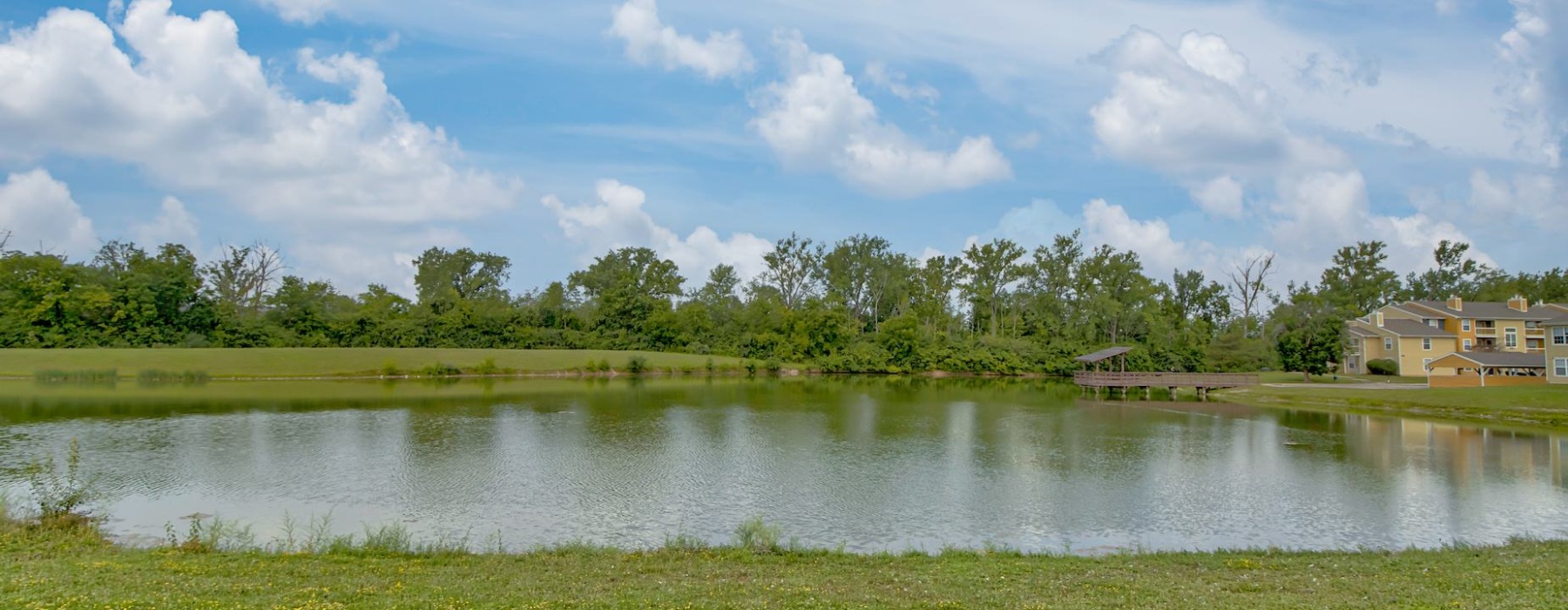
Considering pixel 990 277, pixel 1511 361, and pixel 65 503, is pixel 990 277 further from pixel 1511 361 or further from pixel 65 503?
pixel 65 503

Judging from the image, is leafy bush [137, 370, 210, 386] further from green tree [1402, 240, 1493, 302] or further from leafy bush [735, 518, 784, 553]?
green tree [1402, 240, 1493, 302]

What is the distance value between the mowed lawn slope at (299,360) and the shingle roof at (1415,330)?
56.5m

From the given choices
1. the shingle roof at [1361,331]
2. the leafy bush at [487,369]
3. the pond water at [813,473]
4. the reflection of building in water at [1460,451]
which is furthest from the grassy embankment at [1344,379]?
the leafy bush at [487,369]

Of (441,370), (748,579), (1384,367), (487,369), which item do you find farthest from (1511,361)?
(441,370)

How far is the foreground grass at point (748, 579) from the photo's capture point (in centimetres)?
870

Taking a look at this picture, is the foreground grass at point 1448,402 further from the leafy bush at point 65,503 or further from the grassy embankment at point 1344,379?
the leafy bush at point 65,503

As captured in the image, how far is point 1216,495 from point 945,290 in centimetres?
8307

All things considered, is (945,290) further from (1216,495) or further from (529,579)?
(529,579)

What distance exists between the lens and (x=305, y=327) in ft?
261

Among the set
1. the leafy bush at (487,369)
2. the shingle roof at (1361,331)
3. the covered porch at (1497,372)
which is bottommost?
the leafy bush at (487,369)

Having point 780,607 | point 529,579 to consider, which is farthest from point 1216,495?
point 529,579

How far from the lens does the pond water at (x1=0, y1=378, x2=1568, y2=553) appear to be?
51.9 feet

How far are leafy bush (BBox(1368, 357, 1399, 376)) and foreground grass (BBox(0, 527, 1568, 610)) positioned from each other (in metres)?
62.7

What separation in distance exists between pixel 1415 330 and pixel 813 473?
6621cm
